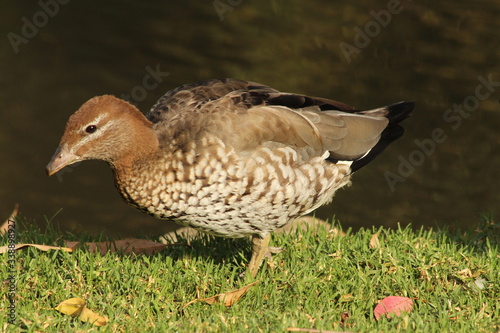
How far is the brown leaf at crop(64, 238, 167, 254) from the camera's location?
18.3 ft

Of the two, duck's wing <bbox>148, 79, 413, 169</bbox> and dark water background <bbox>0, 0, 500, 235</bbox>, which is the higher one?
duck's wing <bbox>148, 79, 413, 169</bbox>

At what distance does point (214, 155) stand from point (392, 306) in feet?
4.81

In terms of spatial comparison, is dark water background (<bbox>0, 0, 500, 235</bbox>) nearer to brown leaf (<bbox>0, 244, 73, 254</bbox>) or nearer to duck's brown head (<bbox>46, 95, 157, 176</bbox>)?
brown leaf (<bbox>0, 244, 73, 254</bbox>)

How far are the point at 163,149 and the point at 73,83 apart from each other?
5.96 m

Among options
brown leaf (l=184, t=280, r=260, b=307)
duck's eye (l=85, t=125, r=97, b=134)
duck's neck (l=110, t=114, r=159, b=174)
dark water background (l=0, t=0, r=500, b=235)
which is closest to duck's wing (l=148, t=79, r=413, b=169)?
duck's neck (l=110, t=114, r=159, b=174)

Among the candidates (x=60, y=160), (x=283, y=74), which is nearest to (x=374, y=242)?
(x=60, y=160)

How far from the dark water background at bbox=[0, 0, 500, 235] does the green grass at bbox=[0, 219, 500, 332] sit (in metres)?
3.14

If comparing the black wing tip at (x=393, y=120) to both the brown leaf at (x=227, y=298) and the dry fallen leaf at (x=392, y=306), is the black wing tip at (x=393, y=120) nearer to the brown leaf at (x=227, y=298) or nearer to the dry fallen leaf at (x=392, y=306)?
the dry fallen leaf at (x=392, y=306)

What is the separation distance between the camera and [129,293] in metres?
5.05

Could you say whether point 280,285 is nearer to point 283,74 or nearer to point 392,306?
point 392,306

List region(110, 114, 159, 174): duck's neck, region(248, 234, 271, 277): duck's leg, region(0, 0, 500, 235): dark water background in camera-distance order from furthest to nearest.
→ region(0, 0, 500, 235): dark water background → region(248, 234, 271, 277): duck's leg → region(110, 114, 159, 174): duck's neck

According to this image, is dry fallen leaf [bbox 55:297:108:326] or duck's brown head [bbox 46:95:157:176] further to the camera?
duck's brown head [bbox 46:95:157:176]

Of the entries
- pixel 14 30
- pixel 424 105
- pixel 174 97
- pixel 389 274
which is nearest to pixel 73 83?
pixel 14 30

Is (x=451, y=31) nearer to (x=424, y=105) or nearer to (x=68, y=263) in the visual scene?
(x=424, y=105)
